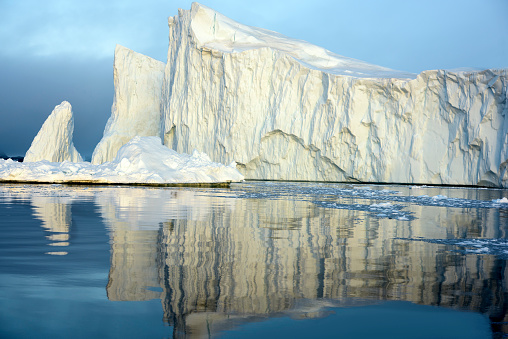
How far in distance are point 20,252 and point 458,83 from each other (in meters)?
25.8

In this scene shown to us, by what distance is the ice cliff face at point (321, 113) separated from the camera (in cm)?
2505

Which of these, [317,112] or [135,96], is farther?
[135,96]

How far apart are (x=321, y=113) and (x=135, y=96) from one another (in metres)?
16.0

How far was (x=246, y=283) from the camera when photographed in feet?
9.37

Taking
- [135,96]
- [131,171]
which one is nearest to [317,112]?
[131,171]

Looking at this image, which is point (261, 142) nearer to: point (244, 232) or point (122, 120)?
point (122, 120)

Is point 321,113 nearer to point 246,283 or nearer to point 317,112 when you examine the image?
point 317,112

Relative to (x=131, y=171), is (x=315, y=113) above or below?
above

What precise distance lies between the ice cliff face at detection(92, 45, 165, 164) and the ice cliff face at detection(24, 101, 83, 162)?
10.3 feet

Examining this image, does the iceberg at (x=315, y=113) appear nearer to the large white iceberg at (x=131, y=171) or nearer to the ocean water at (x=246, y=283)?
the large white iceberg at (x=131, y=171)

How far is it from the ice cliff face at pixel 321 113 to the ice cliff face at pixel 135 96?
12.9 feet

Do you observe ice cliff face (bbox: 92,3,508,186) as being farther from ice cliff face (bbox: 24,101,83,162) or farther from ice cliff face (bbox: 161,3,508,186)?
ice cliff face (bbox: 24,101,83,162)

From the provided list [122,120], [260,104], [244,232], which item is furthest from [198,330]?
[122,120]

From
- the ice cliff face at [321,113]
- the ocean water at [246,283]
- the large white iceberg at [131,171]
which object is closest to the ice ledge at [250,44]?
the ice cliff face at [321,113]
